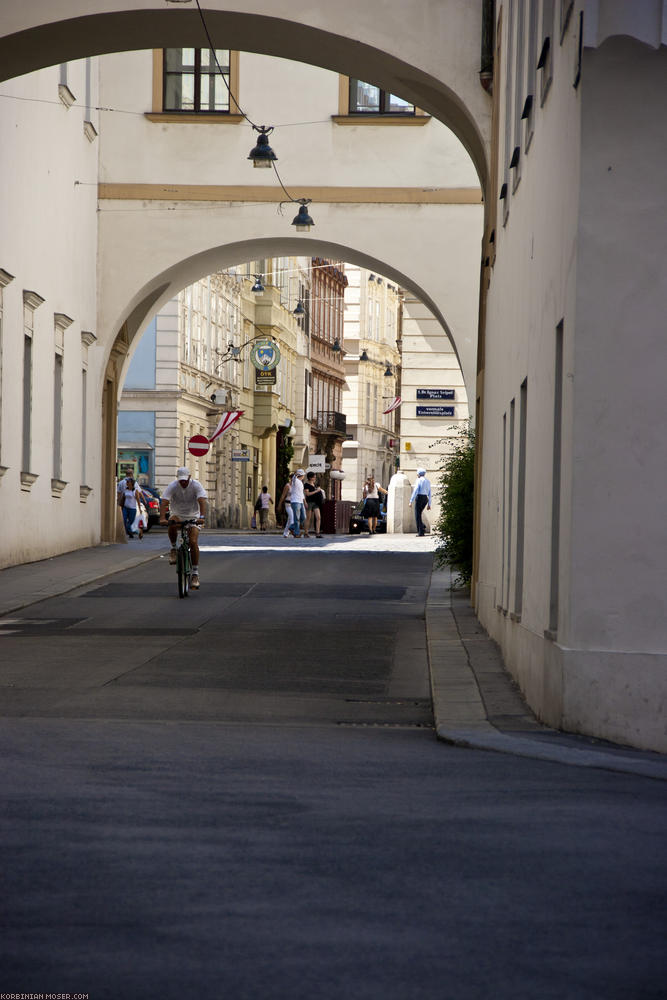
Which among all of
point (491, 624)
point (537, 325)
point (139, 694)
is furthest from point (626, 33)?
point (491, 624)

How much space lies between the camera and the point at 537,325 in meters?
11.7

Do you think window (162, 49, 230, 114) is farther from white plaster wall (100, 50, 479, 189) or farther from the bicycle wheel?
the bicycle wheel

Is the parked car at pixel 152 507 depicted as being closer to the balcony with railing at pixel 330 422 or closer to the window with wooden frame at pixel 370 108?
the window with wooden frame at pixel 370 108

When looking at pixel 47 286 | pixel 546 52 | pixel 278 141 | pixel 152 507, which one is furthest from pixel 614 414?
pixel 152 507

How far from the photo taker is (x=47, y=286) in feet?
95.9

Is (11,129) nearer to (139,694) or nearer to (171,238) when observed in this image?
(171,238)

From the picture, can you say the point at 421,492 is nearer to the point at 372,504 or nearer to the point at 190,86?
the point at 372,504

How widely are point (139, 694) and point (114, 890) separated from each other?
620 cm

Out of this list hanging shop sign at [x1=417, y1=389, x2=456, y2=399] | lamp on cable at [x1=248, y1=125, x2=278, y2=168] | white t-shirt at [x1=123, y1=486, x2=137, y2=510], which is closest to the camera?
lamp on cable at [x1=248, y1=125, x2=278, y2=168]

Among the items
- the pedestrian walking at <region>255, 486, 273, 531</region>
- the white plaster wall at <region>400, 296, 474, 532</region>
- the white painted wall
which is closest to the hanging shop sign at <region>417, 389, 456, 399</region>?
the white plaster wall at <region>400, 296, 474, 532</region>

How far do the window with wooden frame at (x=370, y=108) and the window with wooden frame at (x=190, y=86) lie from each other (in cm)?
208

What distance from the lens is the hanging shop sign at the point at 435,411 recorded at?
43125mm

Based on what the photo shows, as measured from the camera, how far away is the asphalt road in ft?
14.2

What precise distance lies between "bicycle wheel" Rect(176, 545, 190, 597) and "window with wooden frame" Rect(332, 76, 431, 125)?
14.6 m
